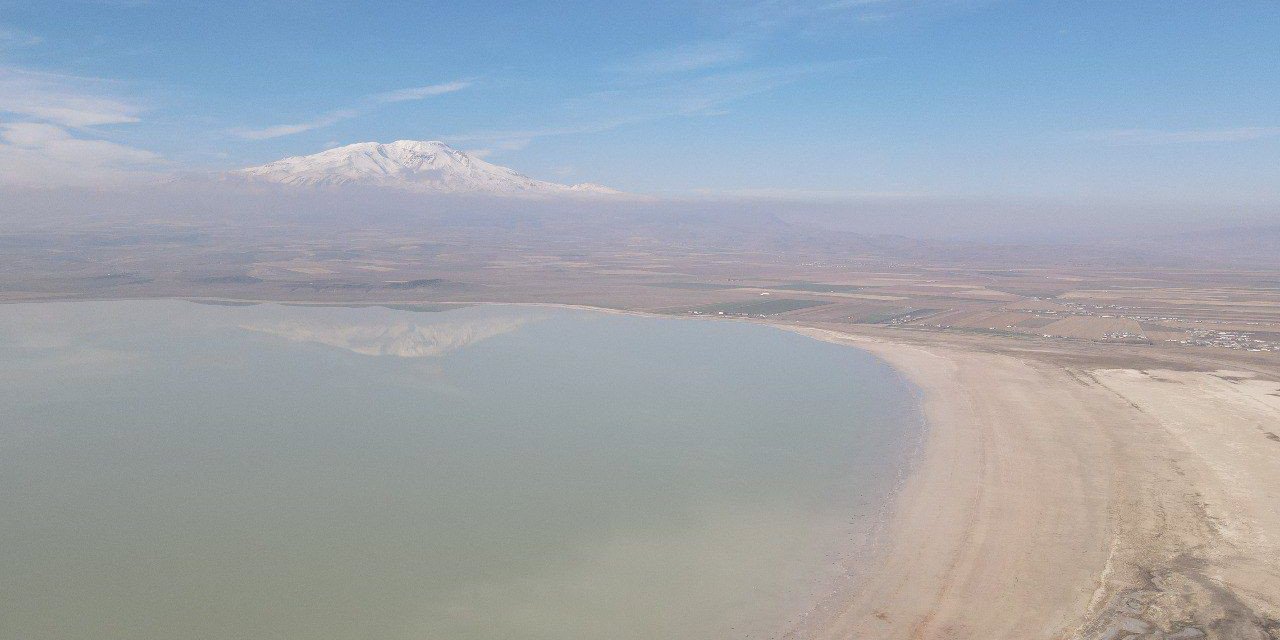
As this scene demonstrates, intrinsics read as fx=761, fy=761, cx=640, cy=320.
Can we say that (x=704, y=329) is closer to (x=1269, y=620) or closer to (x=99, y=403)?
(x=99, y=403)

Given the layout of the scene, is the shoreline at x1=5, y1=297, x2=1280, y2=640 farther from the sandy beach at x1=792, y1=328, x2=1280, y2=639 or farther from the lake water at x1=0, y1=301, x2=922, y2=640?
the lake water at x1=0, y1=301, x2=922, y2=640

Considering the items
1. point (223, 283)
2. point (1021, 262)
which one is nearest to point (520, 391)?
point (223, 283)

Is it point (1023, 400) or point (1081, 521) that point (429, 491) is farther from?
point (1023, 400)

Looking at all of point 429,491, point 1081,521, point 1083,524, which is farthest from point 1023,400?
point 429,491

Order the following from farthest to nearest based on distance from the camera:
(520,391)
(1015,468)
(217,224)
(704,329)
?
(217,224) < (704,329) < (520,391) < (1015,468)

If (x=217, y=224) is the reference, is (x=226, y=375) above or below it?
below

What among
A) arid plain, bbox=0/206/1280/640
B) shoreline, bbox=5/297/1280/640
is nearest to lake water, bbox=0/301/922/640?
shoreline, bbox=5/297/1280/640
